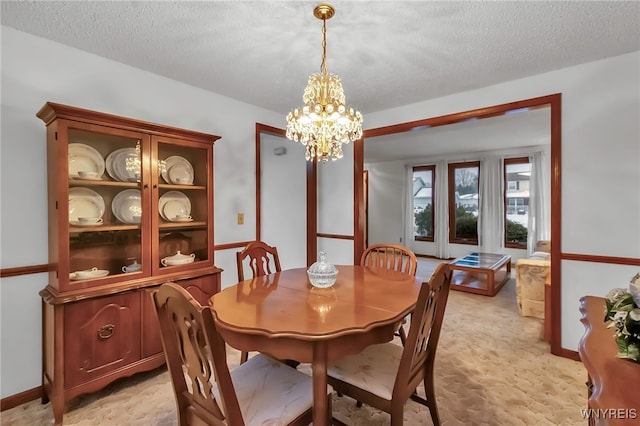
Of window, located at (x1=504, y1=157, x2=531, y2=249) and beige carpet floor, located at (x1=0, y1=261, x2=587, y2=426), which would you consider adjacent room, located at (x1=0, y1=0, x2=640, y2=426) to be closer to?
beige carpet floor, located at (x1=0, y1=261, x2=587, y2=426)

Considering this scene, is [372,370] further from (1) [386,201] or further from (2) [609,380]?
(1) [386,201]

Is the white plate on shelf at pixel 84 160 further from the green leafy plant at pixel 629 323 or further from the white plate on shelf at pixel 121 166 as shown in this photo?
the green leafy plant at pixel 629 323

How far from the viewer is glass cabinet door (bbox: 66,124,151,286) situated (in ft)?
6.08

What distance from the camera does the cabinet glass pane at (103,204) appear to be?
6.11 ft

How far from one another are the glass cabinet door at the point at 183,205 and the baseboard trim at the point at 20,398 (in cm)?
106

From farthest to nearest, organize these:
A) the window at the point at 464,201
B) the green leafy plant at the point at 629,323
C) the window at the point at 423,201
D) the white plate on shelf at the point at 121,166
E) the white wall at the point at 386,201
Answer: the white wall at the point at 386,201 < the window at the point at 423,201 < the window at the point at 464,201 < the white plate on shelf at the point at 121,166 < the green leafy plant at the point at 629,323

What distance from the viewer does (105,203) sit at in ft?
6.77

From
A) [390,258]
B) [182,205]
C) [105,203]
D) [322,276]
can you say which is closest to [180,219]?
[182,205]

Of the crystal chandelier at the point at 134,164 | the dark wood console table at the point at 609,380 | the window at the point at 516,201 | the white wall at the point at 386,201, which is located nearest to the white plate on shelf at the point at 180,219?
the crystal chandelier at the point at 134,164

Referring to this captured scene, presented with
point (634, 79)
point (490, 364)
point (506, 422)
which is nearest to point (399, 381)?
point (506, 422)

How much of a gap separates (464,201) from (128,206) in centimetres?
653

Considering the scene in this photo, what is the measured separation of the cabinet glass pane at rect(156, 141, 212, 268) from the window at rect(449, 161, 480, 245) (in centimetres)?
591

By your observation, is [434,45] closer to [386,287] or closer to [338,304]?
[386,287]

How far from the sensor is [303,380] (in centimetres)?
135
